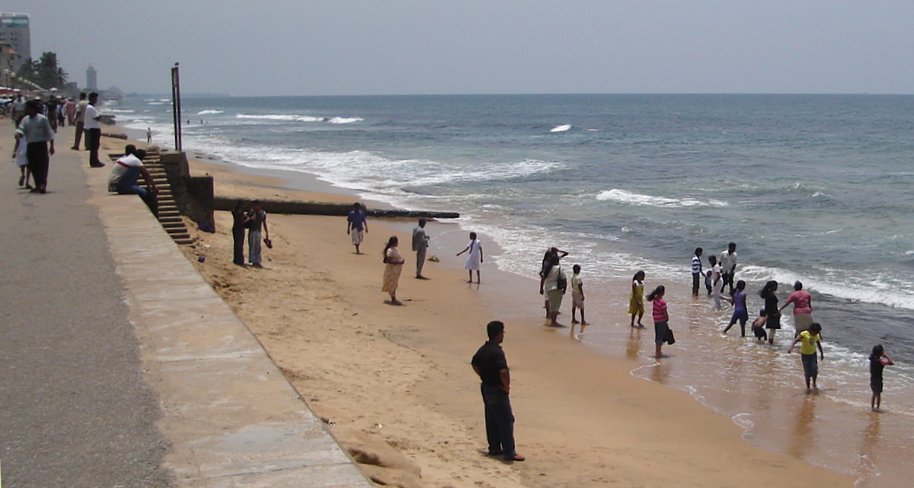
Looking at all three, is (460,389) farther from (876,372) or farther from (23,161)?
(23,161)

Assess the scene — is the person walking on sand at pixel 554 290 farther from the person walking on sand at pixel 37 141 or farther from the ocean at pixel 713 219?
the person walking on sand at pixel 37 141

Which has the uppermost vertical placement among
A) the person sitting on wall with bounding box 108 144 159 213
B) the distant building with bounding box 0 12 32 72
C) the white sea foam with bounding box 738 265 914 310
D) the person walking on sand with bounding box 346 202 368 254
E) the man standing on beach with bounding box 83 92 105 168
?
the distant building with bounding box 0 12 32 72

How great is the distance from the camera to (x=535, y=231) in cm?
2402

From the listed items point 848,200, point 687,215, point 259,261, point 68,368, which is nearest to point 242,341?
point 68,368

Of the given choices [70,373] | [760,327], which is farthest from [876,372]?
[70,373]

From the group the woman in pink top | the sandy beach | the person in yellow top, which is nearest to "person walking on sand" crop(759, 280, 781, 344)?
the woman in pink top

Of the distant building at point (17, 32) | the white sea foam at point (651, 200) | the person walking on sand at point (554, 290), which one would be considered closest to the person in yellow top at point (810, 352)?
the person walking on sand at point (554, 290)

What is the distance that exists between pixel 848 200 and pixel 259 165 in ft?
83.0

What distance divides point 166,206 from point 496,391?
8.97 m

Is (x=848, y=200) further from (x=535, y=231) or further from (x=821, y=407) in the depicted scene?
(x=821, y=407)

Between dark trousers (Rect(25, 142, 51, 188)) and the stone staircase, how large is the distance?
1738 mm

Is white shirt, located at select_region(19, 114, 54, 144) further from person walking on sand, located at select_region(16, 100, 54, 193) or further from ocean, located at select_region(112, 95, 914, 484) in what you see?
ocean, located at select_region(112, 95, 914, 484)

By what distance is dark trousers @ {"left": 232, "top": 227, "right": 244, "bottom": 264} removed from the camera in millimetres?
15062

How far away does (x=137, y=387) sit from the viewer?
20.1 ft
